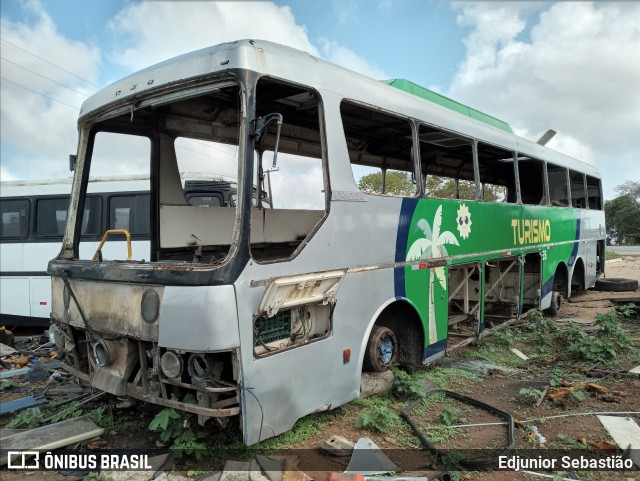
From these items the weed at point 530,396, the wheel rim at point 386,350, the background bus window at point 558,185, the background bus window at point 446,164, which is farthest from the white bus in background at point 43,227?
the background bus window at point 558,185

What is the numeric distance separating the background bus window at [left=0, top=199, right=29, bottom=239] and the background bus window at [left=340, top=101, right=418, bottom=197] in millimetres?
7539

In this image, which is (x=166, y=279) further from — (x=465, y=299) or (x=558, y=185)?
(x=558, y=185)

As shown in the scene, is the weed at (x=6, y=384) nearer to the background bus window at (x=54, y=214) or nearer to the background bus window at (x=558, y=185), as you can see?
the background bus window at (x=54, y=214)

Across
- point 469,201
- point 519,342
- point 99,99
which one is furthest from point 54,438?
point 519,342

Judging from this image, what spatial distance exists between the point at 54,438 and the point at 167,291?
1.72 metres

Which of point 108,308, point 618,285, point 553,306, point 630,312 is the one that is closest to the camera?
point 108,308

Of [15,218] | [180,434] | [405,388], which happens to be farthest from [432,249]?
[15,218]

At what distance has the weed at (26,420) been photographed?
13.0 feet

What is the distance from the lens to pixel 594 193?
11578mm

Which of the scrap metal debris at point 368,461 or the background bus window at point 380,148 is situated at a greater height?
the background bus window at point 380,148

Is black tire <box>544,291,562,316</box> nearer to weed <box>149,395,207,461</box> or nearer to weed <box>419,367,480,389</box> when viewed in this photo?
weed <box>419,367,480,389</box>

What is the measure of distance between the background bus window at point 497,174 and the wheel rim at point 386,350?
295 cm

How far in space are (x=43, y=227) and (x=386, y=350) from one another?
798cm

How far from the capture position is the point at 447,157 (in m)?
6.50
